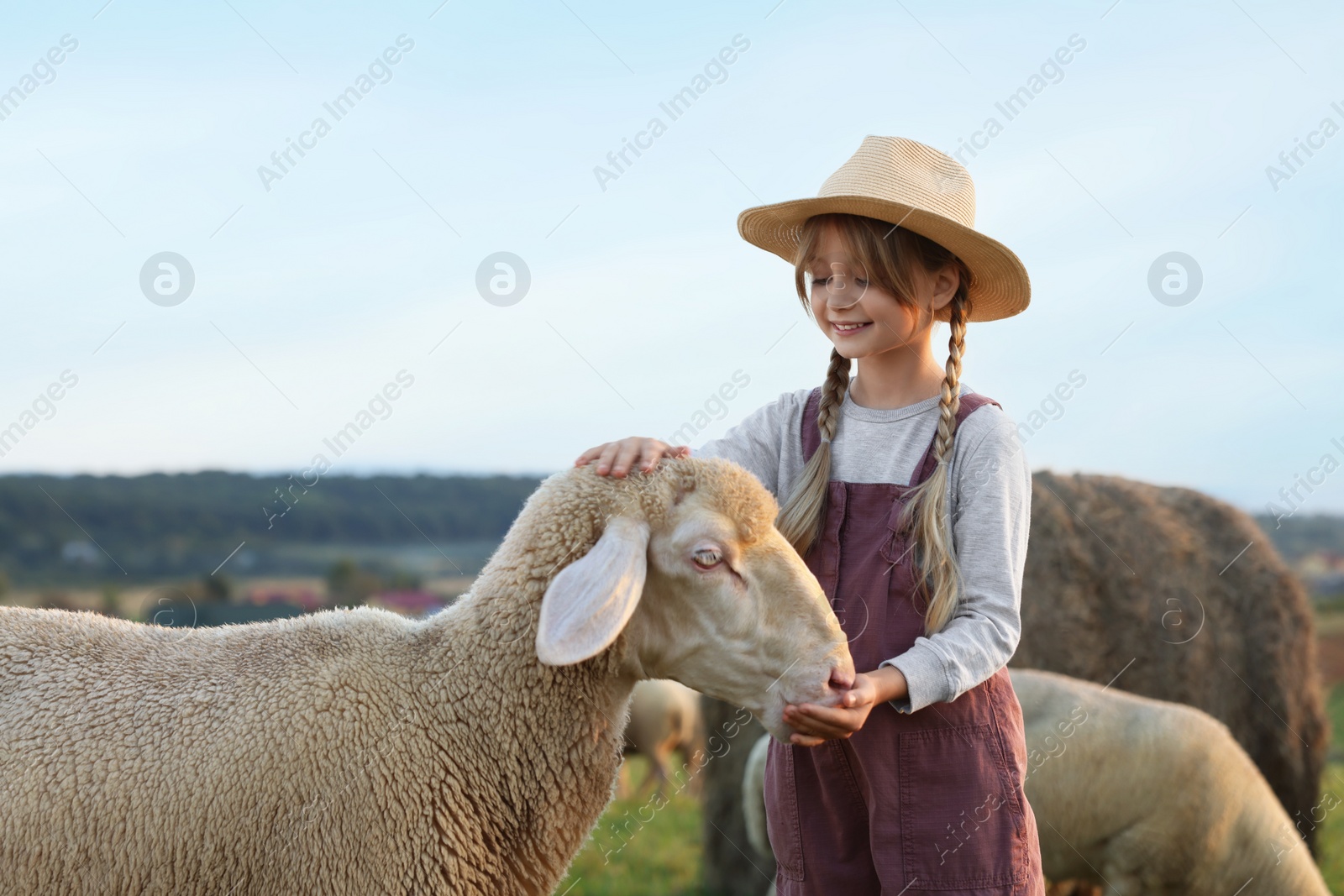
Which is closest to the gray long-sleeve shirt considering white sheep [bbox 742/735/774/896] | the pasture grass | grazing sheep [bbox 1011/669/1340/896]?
white sheep [bbox 742/735/774/896]

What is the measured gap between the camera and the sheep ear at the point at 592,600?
6.97ft

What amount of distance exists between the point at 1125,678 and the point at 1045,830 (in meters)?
2.07

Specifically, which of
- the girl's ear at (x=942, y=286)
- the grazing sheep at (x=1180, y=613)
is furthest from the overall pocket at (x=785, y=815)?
the grazing sheep at (x=1180, y=613)

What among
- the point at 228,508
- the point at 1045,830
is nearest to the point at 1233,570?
the point at 1045,830

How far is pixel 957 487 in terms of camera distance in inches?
99.6

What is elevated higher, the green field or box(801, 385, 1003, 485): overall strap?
box(801, 385, 1003, 485): overall strap

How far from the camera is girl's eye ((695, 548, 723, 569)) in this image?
2342 mm

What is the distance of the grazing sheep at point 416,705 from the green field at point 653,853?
3117mm

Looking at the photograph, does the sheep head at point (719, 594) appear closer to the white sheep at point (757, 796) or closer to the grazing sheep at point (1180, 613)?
the white sheep at point (757, 796)

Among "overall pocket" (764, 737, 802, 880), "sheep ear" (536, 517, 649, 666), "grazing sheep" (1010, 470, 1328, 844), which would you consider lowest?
"overall pocket" (764, 737, 802, 880)

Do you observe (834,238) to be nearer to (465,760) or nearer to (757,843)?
(465,760)

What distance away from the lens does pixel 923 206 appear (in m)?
2.60

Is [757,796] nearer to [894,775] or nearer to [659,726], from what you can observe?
[894,775]

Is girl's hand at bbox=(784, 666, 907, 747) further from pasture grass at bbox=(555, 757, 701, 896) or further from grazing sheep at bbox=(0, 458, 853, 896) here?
pasture grass at bbox=(555, 757, 701, 896)
